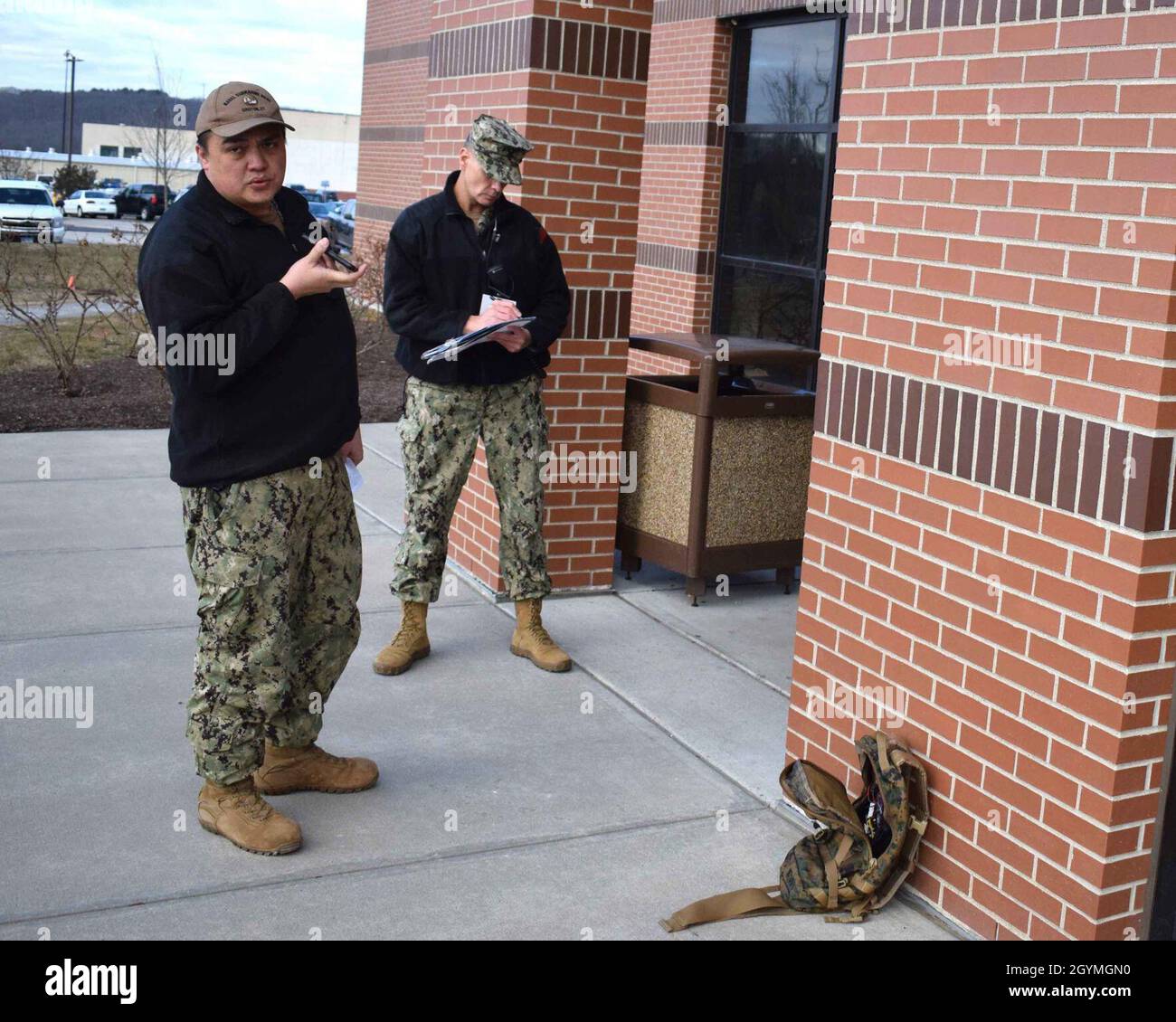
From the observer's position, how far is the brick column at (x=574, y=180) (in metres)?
6.39

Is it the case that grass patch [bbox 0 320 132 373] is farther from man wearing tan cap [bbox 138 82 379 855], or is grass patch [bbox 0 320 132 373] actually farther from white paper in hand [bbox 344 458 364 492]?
man wearing tan cap [bbox 138 82 379 855]

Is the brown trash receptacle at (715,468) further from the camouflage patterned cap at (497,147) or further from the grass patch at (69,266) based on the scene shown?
the grass patch at (69,266)

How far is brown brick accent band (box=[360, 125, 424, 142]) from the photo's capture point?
2228 centimetres

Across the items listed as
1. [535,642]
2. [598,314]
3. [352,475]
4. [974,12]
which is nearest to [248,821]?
[352,475]

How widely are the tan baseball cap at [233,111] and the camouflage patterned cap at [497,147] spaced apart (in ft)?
5.39

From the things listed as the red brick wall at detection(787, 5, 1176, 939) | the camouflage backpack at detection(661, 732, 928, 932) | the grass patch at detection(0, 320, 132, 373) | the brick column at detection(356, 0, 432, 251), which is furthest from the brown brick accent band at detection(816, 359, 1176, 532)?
the brick column at detection(356, 0, 432, 251)

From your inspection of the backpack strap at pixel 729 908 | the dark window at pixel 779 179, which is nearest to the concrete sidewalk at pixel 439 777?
the backpack strap at pixel 729 908

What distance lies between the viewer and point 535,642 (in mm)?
5777

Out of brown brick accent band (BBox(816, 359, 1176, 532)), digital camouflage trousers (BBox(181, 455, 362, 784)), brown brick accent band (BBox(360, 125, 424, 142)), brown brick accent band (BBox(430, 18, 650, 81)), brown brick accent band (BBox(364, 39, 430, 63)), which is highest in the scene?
brown brick accent band (BBox(364, 39, 430, 63))

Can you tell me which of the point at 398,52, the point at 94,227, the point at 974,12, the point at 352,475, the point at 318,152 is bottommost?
the point at 352,475

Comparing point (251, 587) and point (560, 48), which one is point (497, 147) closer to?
point (560, 48)

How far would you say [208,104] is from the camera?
3.64m

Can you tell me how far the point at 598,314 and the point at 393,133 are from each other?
17.9 m

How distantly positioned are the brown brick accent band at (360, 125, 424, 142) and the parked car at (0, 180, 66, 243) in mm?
15570
